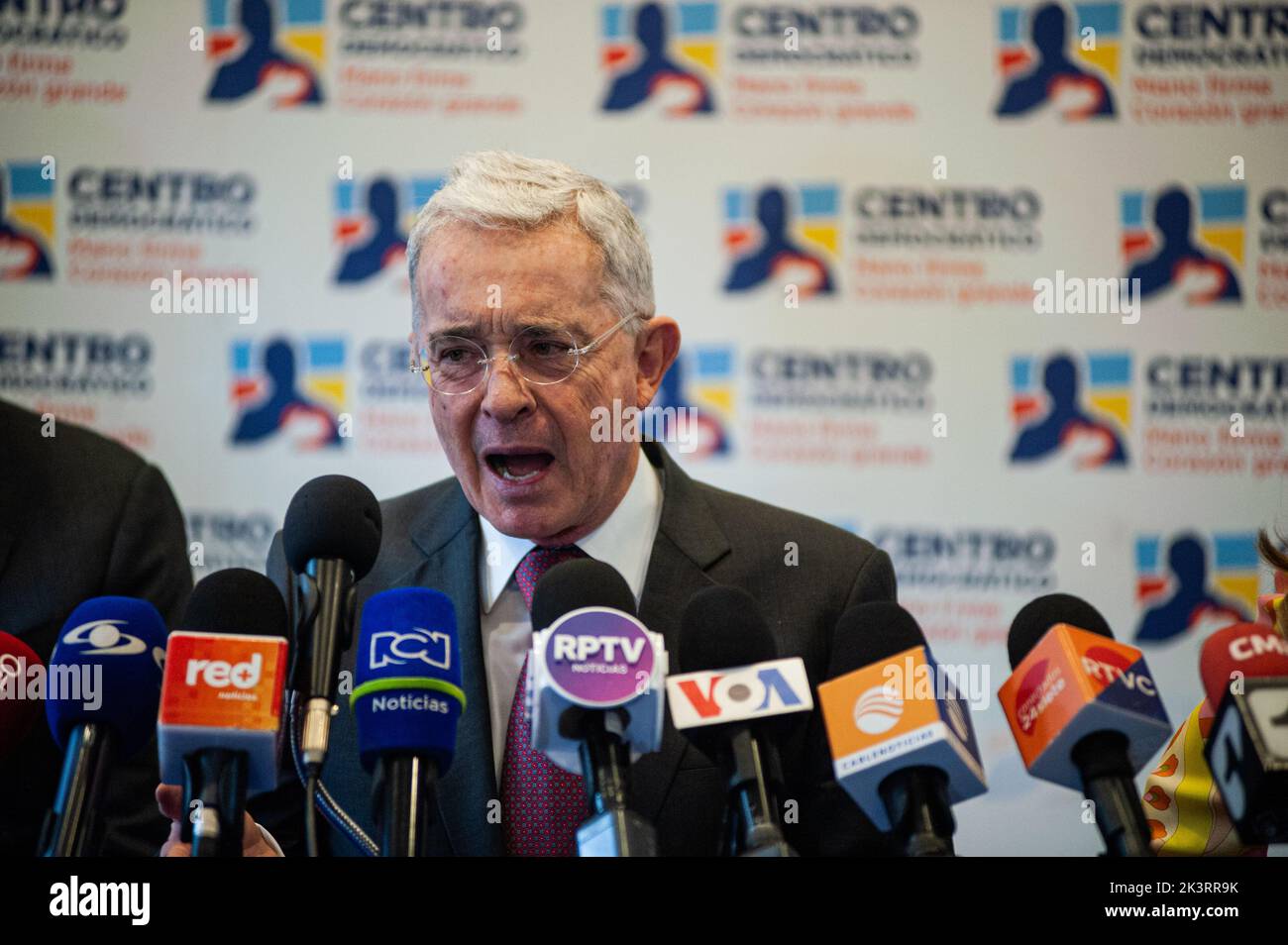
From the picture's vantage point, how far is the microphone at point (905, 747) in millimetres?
1193

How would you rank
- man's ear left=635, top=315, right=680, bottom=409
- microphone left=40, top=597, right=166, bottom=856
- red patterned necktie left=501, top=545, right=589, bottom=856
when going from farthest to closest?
man's ear left=635, top=315, right=680, bottom=409
red patterned necktie left=501, top=545, right=589, bottom=856
microphone left=40, top=597, right=166, bottom=856

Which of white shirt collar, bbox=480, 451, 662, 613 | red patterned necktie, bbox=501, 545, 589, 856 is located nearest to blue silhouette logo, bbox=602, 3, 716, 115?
white shirt collar, bbox=480, 451, 662, 613

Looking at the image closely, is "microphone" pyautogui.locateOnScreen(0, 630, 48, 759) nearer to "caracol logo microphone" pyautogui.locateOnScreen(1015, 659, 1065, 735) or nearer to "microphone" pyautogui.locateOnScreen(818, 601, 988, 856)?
"microphone" pyautogui.locateOnScreen(818, 601, 988, 856)

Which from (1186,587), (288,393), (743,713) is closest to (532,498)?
(743,713)

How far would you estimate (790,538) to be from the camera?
7.28 feet

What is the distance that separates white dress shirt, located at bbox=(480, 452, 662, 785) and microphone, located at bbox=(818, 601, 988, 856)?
720 millimetres

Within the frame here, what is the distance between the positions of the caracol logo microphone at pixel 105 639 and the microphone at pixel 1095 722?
87cm

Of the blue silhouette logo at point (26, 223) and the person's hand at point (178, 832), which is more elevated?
the blue silhouette logo at point (26, 223)

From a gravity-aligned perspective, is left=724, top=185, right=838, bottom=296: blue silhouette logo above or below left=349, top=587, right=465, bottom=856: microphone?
above

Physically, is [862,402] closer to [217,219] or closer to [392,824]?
Answer: [217,219]

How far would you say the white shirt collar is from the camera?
6.93ft

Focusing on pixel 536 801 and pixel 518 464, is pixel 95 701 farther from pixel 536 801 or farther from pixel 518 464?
pixel 518 464

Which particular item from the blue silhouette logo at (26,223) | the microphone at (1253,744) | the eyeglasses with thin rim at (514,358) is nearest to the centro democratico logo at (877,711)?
the microphone at (1253,744)

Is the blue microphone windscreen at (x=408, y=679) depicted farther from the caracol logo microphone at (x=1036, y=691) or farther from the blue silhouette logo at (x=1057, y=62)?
the blue silhouette logo at (x=1057, y=62)
